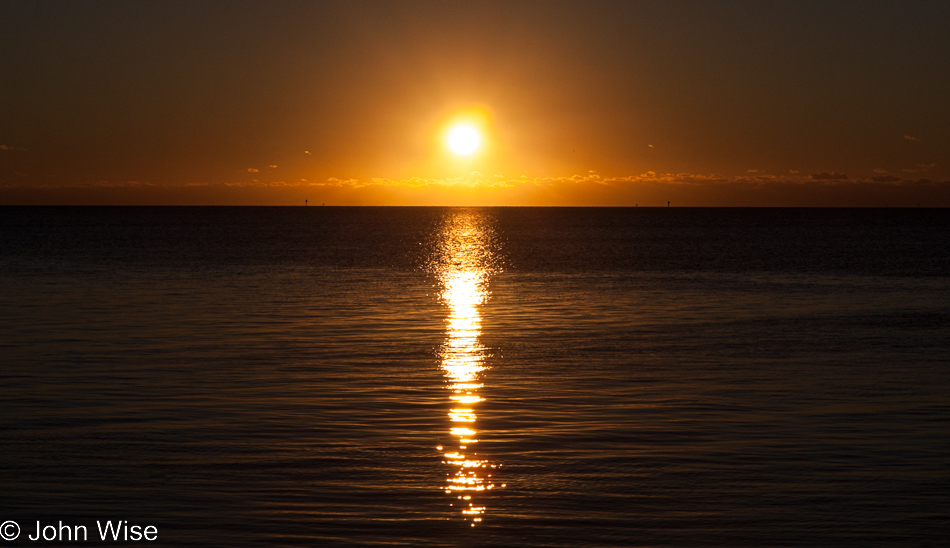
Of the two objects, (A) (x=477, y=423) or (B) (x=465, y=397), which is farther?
(B) (x=465, y=397)

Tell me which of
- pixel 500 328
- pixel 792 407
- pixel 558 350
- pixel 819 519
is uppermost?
pixel 500 328

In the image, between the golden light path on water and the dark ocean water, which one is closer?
the dark ocean water

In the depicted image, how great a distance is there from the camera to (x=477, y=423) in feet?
47.9

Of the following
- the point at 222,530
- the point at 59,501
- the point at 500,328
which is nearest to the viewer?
the point at 222,530

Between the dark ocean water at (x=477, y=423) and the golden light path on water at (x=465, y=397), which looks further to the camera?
the golden light path on water at (x=465, y=397)

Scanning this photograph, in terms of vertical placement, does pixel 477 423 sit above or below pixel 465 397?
below

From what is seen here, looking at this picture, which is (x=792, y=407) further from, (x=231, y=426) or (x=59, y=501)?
(x=59, y=501)

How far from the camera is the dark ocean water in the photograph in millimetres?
10320

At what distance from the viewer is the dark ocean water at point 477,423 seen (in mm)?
10320

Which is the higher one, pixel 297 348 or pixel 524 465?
pixel 297 348

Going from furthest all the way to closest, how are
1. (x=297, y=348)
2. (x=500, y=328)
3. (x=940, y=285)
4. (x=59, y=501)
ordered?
1. (x=940, y=285)
2. (x=500, y=328)
3. (x=297, y=348)
4. (x=59, y=501)

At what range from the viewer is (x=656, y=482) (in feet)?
37.9

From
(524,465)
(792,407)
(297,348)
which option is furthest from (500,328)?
(524,465)

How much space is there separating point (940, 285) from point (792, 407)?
113 ft
